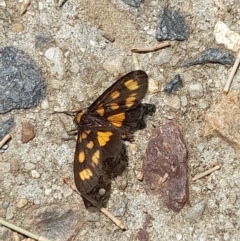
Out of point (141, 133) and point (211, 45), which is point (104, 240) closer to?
point (141, 133)

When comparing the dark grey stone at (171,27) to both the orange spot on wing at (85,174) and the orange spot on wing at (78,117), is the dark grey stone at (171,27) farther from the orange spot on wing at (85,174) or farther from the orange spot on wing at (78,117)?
the orange spot on wing at (85,174)

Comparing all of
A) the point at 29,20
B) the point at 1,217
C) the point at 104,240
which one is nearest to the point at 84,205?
the point at 104,240

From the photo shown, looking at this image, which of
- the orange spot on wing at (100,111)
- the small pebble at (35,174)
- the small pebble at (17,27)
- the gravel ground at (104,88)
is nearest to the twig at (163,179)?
the gravel ground at (104,88)

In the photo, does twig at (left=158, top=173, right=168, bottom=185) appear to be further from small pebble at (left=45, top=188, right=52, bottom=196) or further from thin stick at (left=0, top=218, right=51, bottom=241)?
thin stick at (left=0, top=218, right=51, bottom=241)

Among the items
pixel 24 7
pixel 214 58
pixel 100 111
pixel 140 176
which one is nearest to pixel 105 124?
pixel 100 111

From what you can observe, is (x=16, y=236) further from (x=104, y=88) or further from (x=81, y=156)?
(x=104, y=88)
